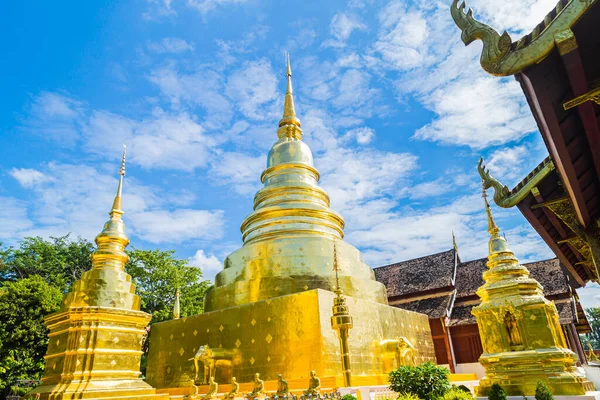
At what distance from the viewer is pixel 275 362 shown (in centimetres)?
1151

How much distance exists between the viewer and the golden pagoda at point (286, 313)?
11273 mm

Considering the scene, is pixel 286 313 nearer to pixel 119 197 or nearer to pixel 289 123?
pixel 119 197

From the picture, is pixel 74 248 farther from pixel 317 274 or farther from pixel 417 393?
pixel 417 393

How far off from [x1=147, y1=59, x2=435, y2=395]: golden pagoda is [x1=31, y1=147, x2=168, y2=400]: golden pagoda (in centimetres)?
578

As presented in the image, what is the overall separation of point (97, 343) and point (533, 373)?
7.98m

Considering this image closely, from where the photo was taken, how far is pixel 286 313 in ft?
38.9

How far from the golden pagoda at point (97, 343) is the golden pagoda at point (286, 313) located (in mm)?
5784

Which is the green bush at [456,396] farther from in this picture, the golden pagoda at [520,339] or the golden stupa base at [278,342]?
the golden stupa base at [278,342]

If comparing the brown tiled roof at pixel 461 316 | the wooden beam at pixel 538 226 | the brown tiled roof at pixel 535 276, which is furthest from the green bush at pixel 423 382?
the brown tiled roof at pixel 535 276

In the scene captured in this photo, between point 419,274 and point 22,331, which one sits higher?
point 419,274

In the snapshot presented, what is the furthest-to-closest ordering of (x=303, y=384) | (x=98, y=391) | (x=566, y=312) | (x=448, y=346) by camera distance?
1. (x=448, y=346)
2. (x=566, y=312)
3. (x=303, y=384)
4. (x=98, y=391)

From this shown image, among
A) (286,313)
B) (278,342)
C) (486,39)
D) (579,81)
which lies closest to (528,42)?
(486,39)

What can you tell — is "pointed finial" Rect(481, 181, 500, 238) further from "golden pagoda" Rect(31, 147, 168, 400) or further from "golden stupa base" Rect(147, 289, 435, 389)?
"golden pagoda" Rect(31, 147, 168, 400)

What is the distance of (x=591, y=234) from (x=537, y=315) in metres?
2.39
